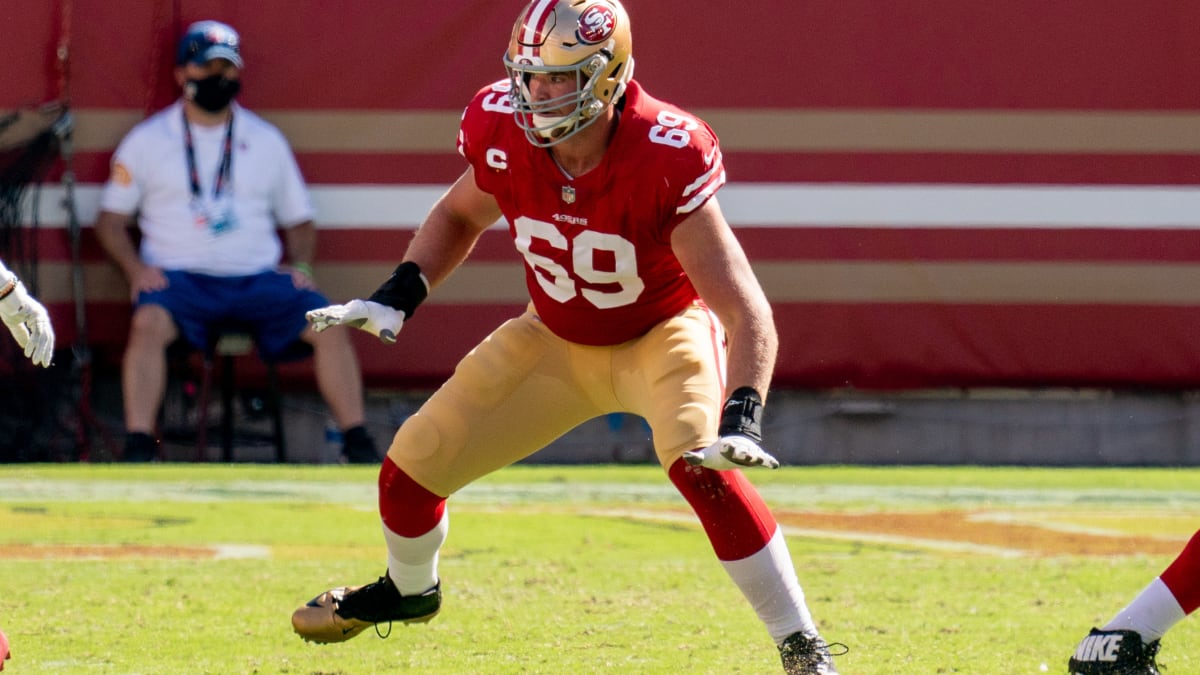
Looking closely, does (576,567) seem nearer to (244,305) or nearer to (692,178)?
(692,178)

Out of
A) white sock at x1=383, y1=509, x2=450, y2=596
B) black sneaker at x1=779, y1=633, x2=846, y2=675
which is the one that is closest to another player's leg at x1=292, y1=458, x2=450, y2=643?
white sock at x1=383, y1=509, x2=450, y2=596

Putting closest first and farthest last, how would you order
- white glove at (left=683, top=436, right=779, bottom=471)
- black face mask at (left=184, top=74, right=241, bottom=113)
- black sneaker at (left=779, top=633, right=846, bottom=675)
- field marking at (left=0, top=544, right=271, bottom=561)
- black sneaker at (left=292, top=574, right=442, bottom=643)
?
white glove at (left=683, top=436, right=779, bottom=471) → black sneaker at (left=779, top=633, right=846, bottom=675) → black sneaker at (left=292, top=574, right=442, bottom=643) → field marking at (left=0, top=544, right=271, bottom=561) → black face mask at (left=184, top=74, right=241, bottom=113)

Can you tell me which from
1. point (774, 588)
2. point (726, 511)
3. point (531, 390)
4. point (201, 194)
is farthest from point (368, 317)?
point (201, 194)

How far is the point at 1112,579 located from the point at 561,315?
84.9 inches

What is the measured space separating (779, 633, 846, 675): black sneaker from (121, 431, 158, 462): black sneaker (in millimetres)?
4530

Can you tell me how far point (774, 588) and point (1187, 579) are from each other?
910 mm

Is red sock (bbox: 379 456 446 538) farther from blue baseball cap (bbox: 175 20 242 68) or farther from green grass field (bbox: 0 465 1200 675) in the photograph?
blue baseball cap (bbox: 175 20 242 68)

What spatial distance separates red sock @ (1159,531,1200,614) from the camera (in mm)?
3572

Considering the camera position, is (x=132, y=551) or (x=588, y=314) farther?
(x=132, y=551)

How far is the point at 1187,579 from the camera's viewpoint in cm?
358

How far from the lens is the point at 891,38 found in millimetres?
7961

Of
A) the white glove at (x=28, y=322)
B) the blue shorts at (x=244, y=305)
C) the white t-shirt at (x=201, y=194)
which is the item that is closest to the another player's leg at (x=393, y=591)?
the white glove at (x=28, y=322)

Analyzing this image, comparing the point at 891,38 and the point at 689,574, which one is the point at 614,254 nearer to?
the point at 689,574

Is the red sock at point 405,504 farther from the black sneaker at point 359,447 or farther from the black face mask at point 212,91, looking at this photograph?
the black face mask at point 212,91
